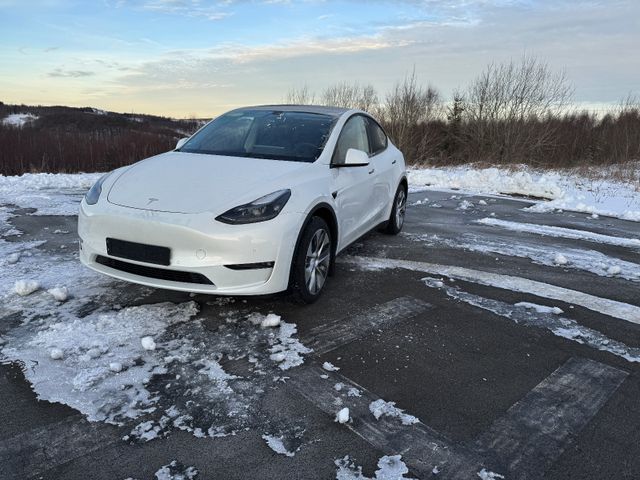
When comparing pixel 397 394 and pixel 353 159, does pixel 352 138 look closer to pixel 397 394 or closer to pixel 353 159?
pixel 353 159

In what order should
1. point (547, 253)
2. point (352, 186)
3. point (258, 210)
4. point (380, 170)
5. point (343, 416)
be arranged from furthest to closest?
point (547, 253), point (380, 170), point (352, 186), point (258, 210), point (343, 416)

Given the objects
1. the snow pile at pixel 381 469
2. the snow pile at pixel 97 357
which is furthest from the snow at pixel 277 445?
the snow pile at pixel 97 357

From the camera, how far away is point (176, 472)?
2.25 metres

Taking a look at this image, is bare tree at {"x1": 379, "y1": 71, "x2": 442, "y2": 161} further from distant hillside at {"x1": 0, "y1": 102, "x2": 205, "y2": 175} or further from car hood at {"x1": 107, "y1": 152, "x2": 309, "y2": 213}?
car hood at {"x1": 107, "y1": 152, "x2": 309, "y2": 213}

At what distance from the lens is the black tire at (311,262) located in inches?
156

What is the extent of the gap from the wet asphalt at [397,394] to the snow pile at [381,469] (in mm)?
34

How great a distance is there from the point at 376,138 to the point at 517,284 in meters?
2.49

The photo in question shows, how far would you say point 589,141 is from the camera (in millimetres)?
29156

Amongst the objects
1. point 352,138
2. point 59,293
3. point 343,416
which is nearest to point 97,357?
point 59,293

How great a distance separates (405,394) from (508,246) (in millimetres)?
4373

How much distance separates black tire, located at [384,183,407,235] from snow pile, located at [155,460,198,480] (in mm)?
4897

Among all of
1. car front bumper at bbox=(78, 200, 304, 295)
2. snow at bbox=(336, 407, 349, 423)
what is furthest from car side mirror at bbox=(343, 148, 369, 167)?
snow at bbox=(336, 407, 349, 423)

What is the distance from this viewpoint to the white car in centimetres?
357

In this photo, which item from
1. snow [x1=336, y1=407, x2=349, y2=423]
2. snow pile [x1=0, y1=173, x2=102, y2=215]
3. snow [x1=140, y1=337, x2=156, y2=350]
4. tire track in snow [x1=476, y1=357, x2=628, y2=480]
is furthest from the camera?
snow pile [x1=0, y1=173, x2=102, y2=215]
